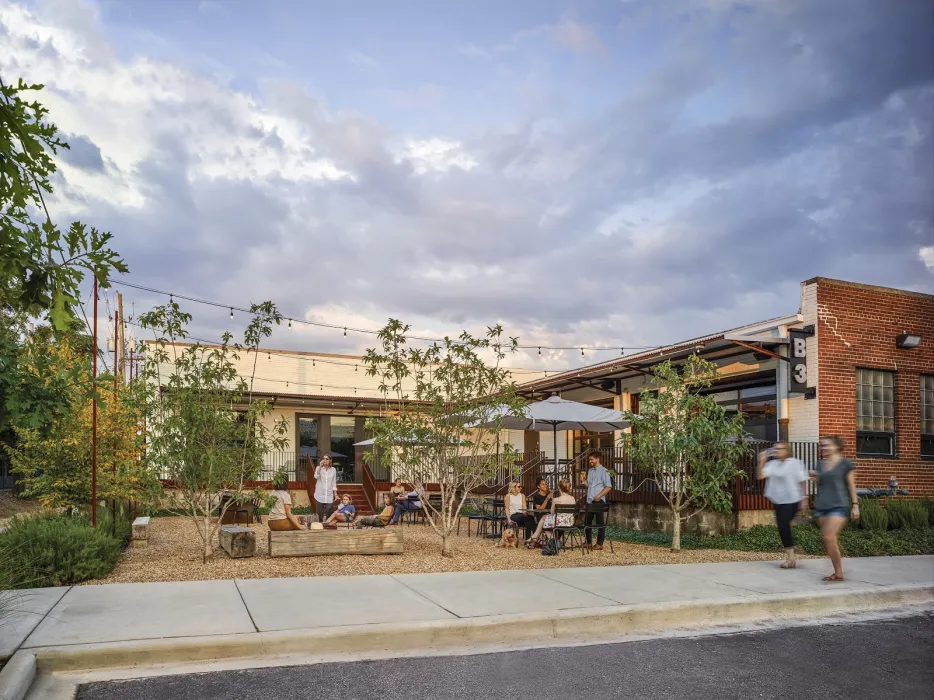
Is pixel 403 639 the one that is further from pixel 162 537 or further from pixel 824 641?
pixel 162 537

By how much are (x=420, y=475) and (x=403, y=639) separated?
18.7 ft

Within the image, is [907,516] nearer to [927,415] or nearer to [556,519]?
[927,415]

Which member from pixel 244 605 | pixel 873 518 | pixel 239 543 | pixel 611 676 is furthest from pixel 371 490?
pixel 611 676

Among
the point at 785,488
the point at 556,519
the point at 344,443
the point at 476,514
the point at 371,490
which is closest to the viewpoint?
the point at 785,488

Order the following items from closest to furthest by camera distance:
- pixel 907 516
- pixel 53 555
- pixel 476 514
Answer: pixel 53 555
pixel 907 516
pixel 476 514

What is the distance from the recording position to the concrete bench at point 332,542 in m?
11.3

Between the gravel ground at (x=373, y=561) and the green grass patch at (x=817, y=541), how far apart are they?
62 centimetres

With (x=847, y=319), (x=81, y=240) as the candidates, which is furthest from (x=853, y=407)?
(x=81, y=240)

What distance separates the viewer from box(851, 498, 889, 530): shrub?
13961mm

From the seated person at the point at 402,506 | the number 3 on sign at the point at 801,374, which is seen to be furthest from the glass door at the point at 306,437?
the number 3 on sign at the point at 801,374

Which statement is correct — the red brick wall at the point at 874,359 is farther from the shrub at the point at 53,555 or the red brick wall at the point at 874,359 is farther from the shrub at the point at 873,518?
the shrub at the point at 53,555

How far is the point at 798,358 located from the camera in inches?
603

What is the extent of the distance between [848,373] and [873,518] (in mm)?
2978

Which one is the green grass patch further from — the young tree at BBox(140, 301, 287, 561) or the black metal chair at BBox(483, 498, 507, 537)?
the young tree at BBox(140, 301, 287, 561)
